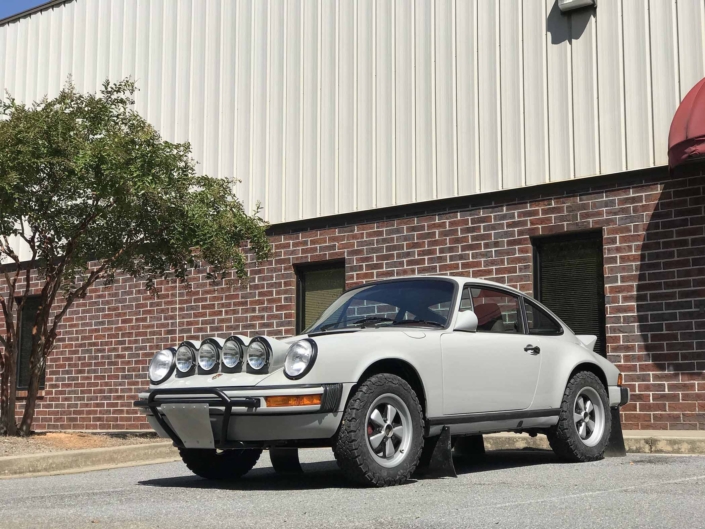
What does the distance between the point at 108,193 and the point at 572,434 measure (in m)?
6.20

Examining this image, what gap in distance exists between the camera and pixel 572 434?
7801 mm

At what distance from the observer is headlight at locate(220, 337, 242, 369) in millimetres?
6598

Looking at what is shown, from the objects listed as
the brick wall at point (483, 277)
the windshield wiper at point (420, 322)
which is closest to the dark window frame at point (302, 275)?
the brick wall at point (483, 277)

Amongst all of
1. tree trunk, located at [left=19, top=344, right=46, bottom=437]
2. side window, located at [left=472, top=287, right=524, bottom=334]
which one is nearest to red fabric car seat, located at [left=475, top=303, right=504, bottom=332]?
side window, located at [left=472, top=287, right=524, bottom=334]

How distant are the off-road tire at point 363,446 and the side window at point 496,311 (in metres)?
1.31

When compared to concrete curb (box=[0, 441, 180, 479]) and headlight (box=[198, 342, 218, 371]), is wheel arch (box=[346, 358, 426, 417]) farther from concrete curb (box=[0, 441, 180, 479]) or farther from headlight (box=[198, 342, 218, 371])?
concrete curb (box=[0, 441, 180, 479])

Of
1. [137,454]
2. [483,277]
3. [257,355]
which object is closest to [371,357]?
[257,355]

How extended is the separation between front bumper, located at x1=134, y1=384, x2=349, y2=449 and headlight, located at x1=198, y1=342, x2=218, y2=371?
0.25 m

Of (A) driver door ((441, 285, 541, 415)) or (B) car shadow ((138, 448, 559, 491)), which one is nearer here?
(B) car shadow ((138, 448, 559, 491))

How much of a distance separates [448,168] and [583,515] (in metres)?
9.38

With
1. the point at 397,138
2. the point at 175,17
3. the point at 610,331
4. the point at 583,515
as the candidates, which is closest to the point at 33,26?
the point at 175,17

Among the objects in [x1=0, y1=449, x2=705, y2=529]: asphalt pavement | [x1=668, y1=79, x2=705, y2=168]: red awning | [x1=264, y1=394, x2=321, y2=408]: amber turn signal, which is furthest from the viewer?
[x1=668, y1=79, x2=705, y2=168]: red awning

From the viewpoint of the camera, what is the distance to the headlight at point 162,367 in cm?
699

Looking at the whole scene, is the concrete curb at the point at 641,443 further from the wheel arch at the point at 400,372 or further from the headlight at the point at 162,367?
the headlight at the point at 162,367
